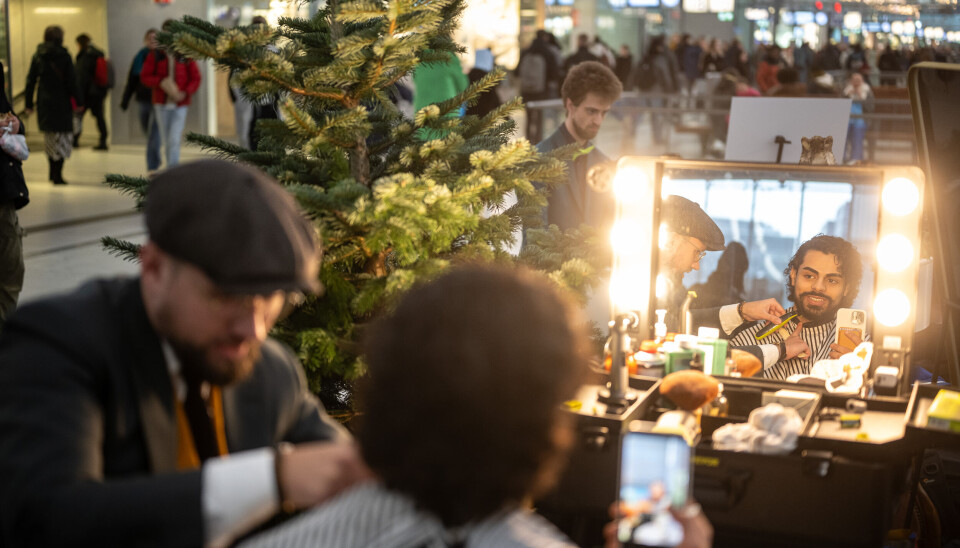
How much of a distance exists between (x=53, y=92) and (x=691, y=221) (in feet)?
35.2

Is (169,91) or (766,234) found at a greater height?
(169,91)

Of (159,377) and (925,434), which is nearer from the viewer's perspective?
(159,377)

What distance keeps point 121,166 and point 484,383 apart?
14386 mm

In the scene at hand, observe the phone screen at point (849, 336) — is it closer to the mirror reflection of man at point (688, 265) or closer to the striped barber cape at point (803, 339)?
the striped barber cape at point (803, 339)

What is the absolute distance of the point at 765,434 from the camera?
7.39 ft

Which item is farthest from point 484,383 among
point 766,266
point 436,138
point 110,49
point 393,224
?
point 110,49

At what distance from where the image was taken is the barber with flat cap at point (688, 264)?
123 inches

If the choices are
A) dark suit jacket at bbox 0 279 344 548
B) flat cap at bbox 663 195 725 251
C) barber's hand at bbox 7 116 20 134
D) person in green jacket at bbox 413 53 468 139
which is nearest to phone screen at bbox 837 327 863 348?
flat cap at bbox 663 195 725 251

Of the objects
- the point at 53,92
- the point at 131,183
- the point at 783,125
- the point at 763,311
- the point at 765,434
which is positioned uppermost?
the point at 53,92

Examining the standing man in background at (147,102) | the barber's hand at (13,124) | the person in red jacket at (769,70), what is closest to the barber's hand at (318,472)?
the barber's hand at (13,124)

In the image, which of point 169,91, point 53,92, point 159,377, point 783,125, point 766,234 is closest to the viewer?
point 159,377

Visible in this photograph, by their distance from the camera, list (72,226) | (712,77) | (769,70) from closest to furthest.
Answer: (72,226)
(769,70)
(712,77)

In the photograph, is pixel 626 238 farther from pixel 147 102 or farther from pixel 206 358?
pixel 147 102

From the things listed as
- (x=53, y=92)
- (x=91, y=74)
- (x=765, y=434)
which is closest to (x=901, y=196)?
(x=765, y=434)
